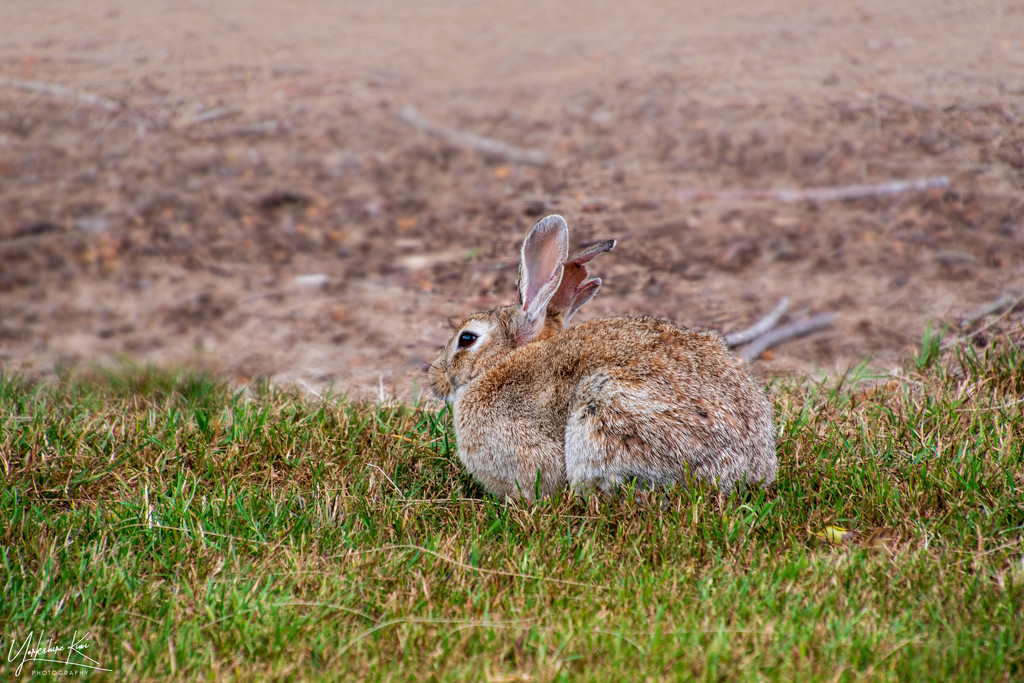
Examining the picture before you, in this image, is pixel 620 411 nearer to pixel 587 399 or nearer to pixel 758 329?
pixel 587 399

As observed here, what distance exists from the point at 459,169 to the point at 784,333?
465 centimetres

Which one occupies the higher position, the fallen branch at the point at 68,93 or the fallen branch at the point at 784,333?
the fallen branch at the point at 68,93

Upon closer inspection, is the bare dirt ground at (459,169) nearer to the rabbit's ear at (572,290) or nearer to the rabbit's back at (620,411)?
the rabbit's ear at (572,290)

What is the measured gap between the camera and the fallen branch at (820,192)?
8.46 metres

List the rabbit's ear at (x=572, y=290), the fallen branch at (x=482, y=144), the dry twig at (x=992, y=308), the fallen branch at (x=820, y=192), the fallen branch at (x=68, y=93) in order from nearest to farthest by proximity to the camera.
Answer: the rabbit's ear at (x=572, y=290) < the dry twig at (x=992, y=308) < the fallen branch at (x=820, y=192) < the fallen branch at (x=482, y=144) < the fallen branch at (x=68, y=93)

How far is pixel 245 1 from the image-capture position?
13711mm

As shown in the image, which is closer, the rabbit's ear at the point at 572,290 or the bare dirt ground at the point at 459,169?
the rabbit's ear at the point at 572,290

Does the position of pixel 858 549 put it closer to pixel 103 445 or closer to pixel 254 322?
pixel 103 445

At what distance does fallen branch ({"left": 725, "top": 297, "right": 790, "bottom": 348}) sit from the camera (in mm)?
6100

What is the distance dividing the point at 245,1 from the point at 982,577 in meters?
13.2

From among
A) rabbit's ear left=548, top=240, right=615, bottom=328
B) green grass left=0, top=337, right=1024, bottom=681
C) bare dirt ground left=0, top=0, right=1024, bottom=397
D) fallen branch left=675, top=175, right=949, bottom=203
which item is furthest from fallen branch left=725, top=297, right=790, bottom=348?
fallen branch left=675, top=175, right=949, bottom=203

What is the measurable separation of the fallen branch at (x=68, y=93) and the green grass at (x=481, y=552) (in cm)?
679

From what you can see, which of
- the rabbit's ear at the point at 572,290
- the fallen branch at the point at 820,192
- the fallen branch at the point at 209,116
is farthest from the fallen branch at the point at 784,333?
the fallen branch at the point at 209,116

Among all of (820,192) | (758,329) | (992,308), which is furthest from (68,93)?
(992,308)
